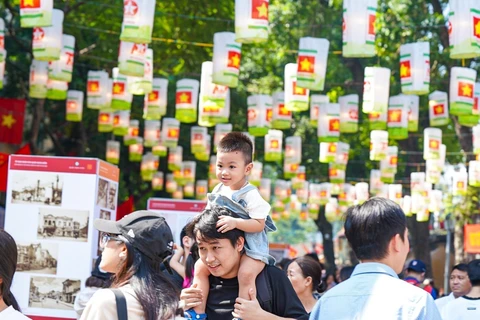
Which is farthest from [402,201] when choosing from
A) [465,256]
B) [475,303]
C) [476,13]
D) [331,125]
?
[475,303]

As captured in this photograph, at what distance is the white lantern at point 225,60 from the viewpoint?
51.1 ft

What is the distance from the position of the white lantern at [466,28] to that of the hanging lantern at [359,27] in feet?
3.94

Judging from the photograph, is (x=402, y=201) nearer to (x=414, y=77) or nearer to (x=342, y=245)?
(x=414, y=77)

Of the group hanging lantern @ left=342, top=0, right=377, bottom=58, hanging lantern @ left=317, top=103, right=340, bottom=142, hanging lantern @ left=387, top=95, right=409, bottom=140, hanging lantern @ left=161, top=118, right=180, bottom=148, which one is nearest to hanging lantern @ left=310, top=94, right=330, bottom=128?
hanging lantern @ left=317, top=103, right=340, bottom=142

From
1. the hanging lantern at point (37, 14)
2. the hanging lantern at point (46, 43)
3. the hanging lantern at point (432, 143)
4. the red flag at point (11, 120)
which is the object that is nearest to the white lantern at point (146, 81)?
the hanging lantern at point (46, 43)

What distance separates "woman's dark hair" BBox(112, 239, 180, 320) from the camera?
4250 millimetres

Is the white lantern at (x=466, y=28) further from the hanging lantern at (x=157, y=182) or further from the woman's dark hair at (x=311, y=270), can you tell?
the hanging lantern at (x=157, y=182)

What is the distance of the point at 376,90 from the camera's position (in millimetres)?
17469

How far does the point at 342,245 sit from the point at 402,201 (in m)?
31.5

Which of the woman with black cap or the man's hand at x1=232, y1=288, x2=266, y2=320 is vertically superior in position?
the woman with black cap

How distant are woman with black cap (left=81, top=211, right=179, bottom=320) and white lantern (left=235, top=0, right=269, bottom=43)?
904cm

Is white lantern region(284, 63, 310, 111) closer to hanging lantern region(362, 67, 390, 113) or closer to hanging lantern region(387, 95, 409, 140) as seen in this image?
hanging lantern region(362, 67, 390, 113)

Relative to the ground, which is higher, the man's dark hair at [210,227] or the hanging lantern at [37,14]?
the hanging lantern at [37,14]

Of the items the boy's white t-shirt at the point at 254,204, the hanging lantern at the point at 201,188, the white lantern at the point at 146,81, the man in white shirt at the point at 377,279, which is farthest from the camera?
the hanging lantern at the point at 201,188
